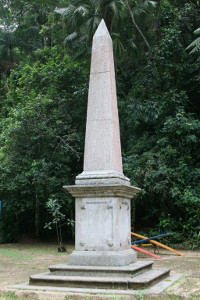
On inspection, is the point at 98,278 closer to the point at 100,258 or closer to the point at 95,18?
the point at 100,258

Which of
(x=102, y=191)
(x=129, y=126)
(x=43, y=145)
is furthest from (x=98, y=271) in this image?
(x=129, y=126)

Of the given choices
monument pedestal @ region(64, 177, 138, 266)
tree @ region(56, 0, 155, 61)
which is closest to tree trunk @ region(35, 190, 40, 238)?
tree @ region(56, 0, 155, 61)

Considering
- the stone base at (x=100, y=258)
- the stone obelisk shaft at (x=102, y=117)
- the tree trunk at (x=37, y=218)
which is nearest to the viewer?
the stone base at (x=100, y=258)

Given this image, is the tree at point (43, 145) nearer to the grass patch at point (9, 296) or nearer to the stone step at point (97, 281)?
the stone step at point (97, 281)

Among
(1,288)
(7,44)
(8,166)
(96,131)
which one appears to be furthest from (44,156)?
(7,44)

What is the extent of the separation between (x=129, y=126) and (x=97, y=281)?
37.6ft

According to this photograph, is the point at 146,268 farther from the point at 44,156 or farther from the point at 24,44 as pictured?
the point at 24,44

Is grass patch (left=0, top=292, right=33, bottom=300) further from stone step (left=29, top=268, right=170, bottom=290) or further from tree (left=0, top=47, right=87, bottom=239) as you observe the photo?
tree (left=0, top=47, right=87, bottom=239)

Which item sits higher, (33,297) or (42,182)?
(42,182)

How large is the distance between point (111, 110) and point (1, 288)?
348cm

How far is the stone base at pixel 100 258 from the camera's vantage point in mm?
5922

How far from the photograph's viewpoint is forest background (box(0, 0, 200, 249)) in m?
14.5

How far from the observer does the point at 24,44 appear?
27516 mm

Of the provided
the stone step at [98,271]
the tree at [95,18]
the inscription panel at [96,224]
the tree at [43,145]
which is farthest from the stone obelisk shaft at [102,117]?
the tree at [95,18]
